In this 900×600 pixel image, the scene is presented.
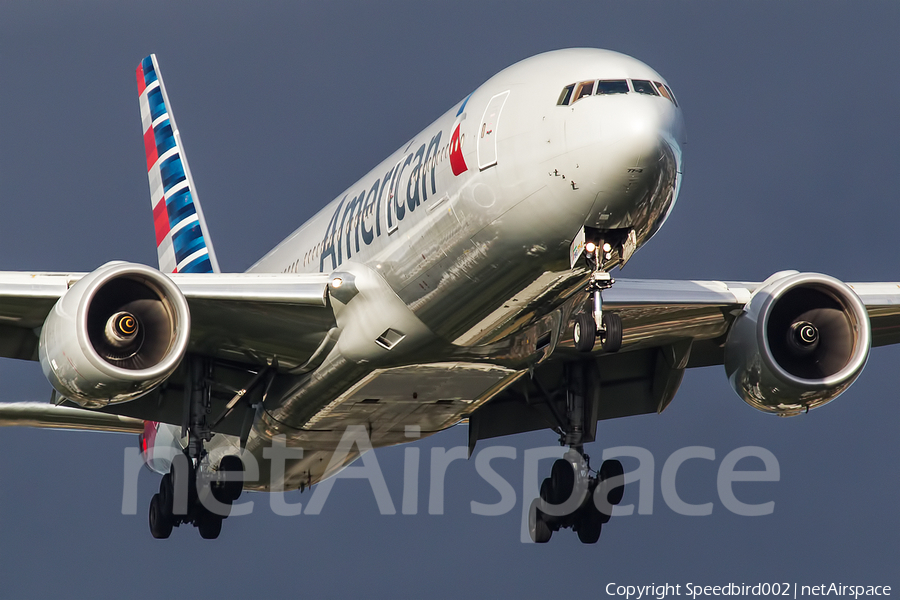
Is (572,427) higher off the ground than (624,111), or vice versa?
(624,111)

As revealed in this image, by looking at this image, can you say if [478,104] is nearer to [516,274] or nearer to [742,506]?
[516,274]

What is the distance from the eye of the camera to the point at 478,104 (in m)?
18.7

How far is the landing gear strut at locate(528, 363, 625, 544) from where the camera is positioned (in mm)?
24469

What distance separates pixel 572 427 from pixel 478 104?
767cm

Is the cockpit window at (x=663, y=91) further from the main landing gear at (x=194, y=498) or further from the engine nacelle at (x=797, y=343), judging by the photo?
the main landing gear at (x=194, y=498)

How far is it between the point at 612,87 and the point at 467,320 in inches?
160

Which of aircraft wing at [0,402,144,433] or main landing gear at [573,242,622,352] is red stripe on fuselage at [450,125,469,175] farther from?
aircraft wing at [0,402,144,433]

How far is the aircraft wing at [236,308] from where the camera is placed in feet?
67.0

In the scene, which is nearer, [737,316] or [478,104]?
[478,104]

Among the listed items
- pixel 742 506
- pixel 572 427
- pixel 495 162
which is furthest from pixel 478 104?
pixel 742 506

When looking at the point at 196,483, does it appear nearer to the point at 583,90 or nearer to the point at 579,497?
the point at 579,497

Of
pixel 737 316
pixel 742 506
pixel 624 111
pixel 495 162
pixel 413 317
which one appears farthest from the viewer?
pixel 742 506

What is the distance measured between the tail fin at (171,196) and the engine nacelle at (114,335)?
11.6 meters

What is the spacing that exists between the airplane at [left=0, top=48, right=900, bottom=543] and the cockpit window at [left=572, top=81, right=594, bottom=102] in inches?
1.1
